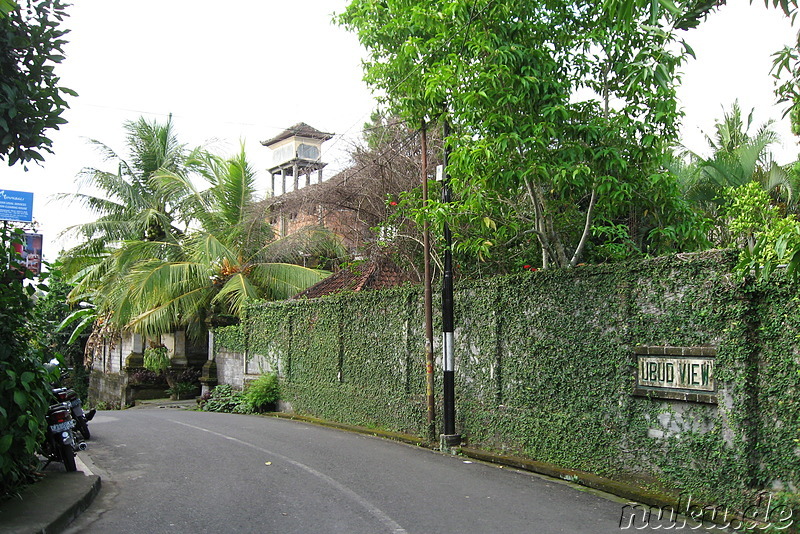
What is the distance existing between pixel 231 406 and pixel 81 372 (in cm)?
1821

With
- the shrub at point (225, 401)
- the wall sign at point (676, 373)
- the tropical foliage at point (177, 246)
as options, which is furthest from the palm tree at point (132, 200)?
the wall sign at point (676, 373)

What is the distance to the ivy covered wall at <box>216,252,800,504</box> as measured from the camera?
729cm

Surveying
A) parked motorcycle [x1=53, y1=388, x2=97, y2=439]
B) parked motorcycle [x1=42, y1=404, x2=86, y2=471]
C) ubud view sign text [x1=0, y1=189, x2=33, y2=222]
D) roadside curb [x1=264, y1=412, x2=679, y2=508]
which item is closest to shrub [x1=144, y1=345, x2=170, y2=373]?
parked motorcycle [x1=53, y1=388, x2=97, y2=439]

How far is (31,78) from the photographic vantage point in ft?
21.0

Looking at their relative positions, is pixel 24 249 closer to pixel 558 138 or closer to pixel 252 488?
pixel 252 488

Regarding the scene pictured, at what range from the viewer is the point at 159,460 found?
35.0 ft

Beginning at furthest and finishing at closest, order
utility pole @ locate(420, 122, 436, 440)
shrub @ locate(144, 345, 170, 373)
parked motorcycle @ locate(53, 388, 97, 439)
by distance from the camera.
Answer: shrub @ locate(144, 345, 170, 373) → utility pole @ locate(420, 122, 436, 440) → parked motorcycle @ locate(53, 388, 97, 439)

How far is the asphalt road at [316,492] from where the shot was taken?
6.91 metres

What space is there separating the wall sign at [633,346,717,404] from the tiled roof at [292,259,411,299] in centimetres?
1017

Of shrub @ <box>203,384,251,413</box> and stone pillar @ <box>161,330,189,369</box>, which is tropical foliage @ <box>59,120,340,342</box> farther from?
shrub @ <box>203,384,251,413</box>

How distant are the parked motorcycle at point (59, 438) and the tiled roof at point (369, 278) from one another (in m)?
10.9

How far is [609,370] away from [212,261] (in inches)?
617

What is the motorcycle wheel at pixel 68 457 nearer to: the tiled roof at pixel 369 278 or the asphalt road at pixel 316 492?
the asphalt road at pixel 316 492

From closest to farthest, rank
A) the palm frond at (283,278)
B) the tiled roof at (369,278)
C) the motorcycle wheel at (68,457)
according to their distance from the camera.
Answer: the motorcycle wheel at (68,457) → the tiled roof at (369,278) → the palm frond at (283,278)
